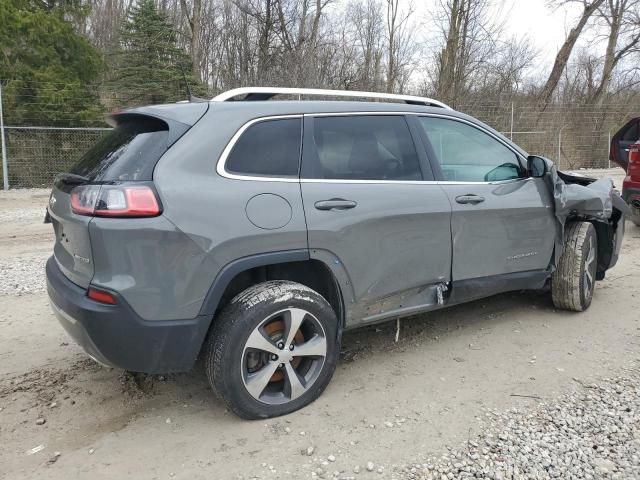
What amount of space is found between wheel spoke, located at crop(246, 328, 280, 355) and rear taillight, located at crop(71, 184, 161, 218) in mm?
816

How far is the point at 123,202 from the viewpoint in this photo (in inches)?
100

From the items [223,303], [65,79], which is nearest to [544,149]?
[65,79]

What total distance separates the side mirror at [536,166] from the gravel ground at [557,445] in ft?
5.62

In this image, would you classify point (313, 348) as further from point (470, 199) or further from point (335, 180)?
point (470, 199)

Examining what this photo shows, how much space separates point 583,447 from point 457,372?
97cm

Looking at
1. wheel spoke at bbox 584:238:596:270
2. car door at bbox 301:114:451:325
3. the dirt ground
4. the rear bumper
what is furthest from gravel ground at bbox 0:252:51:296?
wheel spoke at bbox 584:238:596:270

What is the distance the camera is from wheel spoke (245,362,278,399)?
284 cm

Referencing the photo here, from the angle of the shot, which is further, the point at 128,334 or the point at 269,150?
the point at 269,150

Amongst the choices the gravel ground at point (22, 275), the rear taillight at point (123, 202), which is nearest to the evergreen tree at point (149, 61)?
the gravel ground at point (22, 275)

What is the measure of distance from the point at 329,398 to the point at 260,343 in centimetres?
66

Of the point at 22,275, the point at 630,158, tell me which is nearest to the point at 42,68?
the point at 22,275

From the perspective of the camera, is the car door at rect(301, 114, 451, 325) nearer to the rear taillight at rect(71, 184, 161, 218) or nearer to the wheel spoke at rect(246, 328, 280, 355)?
the wheel spoke at rect(246, 328, 280, 355)

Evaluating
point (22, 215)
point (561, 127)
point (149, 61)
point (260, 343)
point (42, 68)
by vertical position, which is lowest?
point (22, 215)

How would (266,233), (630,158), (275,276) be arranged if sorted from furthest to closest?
1. (630,158)
2. (275,276)
3. (266,233)
